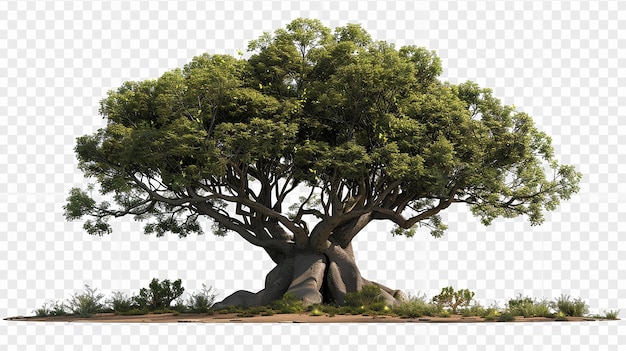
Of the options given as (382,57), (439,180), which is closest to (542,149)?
(439,180)

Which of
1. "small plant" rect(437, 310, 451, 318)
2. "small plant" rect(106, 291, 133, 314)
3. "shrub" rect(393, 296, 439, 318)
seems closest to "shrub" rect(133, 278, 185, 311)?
"small plant" rect(106, 291, 133, 314)

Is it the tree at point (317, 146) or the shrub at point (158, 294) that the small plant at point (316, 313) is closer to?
the tree at point (317, 146)

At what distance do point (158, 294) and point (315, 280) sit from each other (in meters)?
5.86

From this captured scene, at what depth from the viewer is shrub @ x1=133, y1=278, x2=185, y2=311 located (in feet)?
103

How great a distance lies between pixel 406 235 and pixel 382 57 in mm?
10603

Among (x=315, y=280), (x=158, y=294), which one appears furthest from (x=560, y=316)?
(x=158, y=294)

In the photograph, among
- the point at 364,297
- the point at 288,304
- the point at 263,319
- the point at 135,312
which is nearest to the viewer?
the point at 263,319

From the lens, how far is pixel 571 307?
91.2 feet

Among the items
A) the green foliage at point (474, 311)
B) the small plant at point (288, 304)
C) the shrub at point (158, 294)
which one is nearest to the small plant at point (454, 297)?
the green foliage at point (474, 311)

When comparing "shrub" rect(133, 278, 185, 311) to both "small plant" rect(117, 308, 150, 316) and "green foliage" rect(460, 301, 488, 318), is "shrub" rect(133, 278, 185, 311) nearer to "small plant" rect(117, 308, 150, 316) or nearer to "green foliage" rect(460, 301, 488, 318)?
"small plant" rect(117, 308, 150, 316)

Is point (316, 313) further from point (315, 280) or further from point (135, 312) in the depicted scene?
point (135, 312)

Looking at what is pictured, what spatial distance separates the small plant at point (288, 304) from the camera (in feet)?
92.5

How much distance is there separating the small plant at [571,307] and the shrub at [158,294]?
13292 millimetres

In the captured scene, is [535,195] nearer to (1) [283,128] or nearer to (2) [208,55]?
(1) [283,128]
